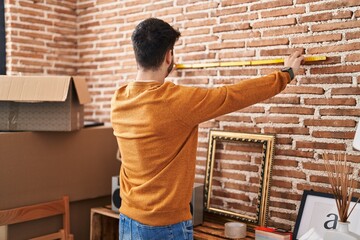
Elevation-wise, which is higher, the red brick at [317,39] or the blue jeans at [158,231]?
the red brick at [317,39]

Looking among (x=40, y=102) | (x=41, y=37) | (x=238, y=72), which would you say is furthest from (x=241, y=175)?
(x=41, y=37)

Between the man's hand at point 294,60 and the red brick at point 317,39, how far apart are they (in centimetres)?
11

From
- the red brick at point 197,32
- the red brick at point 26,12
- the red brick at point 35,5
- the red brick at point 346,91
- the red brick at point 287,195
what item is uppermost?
the red brick at point 35,5

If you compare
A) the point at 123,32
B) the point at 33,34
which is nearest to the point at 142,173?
the point at 123,32

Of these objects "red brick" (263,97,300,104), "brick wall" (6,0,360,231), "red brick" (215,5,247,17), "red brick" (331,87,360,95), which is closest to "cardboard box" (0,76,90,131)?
→ "brick wall" (6,0,360,231)

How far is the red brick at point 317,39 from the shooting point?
8.28 ft

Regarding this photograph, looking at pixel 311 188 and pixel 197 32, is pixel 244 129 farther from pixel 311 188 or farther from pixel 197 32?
pixel 197 32

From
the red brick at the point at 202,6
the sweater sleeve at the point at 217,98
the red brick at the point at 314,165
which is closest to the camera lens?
the sweater sleeve at the point at 217,98

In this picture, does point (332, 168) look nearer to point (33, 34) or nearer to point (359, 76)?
point (359, 76)

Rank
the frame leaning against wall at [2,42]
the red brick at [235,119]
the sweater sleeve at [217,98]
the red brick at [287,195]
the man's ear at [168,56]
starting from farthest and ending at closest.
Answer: the frame leaning against wall at [2,42] < the red brick at [235,119] < the red brick at [287,195] < the man's ear at [168,56] < the sweater sleeve at [217,98]

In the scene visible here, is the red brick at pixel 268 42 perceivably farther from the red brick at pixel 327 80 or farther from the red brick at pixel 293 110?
the red brick at pixel 293 110

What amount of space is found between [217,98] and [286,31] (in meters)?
0.89

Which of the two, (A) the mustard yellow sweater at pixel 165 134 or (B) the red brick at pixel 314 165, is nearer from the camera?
(A) the mustard yellow sweater at pixel 165 134

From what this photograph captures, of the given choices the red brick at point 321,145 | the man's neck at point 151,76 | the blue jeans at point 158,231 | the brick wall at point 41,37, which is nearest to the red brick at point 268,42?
the red brick at point 321,145
